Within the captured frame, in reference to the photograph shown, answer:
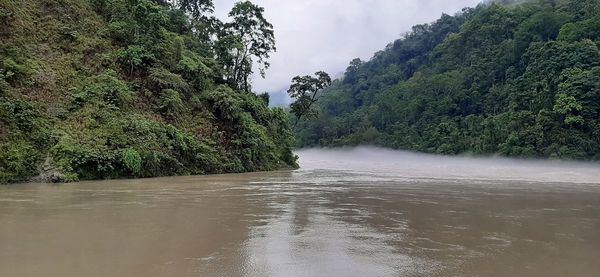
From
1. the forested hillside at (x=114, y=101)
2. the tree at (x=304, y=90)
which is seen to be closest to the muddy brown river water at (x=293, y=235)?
the forested hillside at (x=114, y=101)

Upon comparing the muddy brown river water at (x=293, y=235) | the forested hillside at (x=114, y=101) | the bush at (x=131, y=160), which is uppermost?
the forested hillside at (x=114, y=101)

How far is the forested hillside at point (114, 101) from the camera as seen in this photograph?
16750mm

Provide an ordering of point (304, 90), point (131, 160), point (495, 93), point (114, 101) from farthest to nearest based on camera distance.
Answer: point (495, 93), point (304, 90), point (114, 101), point (131, 160)

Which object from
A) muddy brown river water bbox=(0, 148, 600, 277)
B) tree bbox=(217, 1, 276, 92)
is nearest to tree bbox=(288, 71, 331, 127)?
tree bbox=(217, 1, 276, 92)

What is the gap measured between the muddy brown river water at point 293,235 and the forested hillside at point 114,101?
5496 mm

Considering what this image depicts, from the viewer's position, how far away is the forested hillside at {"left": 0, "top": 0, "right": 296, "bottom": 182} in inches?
659

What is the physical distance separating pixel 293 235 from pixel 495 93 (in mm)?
56387

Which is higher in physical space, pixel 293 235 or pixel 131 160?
pixel 131 160

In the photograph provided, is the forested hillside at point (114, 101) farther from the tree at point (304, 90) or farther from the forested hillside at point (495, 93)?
the forested hillside at point (495, 93)

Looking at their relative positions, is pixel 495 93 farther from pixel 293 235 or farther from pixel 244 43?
pixel 293 235

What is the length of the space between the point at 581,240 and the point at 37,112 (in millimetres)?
18142

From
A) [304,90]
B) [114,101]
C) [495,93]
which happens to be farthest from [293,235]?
[495,93]

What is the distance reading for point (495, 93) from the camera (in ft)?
186

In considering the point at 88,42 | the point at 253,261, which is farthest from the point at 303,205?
the point at 88,42
